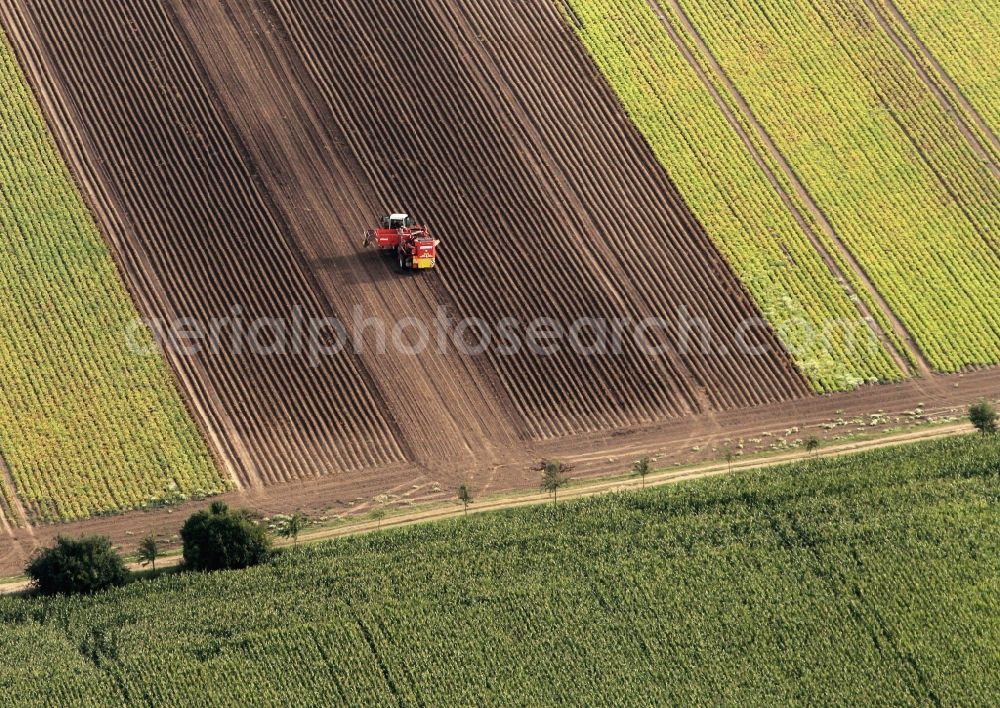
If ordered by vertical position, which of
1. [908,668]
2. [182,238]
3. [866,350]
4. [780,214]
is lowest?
[908,668]

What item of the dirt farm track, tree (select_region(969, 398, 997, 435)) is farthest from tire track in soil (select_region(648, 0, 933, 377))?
tree (select_region(969, 398, 997, 435))

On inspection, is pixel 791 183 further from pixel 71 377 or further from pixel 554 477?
pixel 71 377

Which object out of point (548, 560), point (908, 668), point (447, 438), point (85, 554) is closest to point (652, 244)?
point (447, 438)

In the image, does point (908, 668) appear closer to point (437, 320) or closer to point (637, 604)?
point (637, 604)

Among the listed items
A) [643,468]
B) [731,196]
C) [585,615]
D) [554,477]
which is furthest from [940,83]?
[585,615]

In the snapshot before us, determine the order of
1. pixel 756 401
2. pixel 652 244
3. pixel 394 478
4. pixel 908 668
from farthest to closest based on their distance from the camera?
pixel 652 244 → pixel 756 401 → pixel 394 478 → pixel 908 668

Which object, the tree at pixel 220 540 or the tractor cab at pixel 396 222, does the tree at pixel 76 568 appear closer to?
the tree at pixel 220 540

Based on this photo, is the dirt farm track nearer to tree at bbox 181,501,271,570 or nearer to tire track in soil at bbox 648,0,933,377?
tire track in soil at bbox 648,0,933,377
